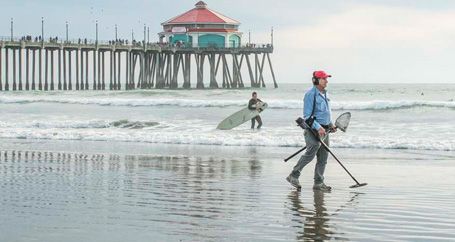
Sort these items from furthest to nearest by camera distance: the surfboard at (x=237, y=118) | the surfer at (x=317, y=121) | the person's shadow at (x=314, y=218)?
the surfboard at (x=237, y=118) → the surfer at (x=317, y=121) → the person's shadow at (x=314, y=218)

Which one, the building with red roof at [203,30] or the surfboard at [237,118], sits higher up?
the building with red roof at [203,30]

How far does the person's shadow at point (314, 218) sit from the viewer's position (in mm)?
7559

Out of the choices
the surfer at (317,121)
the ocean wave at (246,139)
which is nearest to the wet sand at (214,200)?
the surfer at (317,121)

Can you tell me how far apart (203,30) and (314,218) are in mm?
78880

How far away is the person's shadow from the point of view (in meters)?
7.56

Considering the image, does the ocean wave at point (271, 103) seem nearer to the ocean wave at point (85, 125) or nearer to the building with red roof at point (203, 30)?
the ocean wave at point (85, 125)

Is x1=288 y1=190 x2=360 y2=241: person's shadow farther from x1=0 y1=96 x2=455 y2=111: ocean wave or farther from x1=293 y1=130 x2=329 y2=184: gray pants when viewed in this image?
x1=0 y1=96 x2=455 y2=111: ocean wave

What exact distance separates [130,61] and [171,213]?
71.7 meters

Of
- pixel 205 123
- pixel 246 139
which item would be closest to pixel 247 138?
pixel 246 139

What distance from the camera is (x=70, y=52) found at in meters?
71.6

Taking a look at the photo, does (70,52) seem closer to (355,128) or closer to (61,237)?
(355,128)

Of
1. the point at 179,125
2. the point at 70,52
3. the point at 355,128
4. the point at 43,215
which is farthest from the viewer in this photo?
the point at 70,52

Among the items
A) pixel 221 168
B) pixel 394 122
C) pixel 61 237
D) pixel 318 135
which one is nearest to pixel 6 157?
pixel 221 168

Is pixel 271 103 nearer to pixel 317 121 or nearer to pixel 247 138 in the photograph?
pixel 247 138
